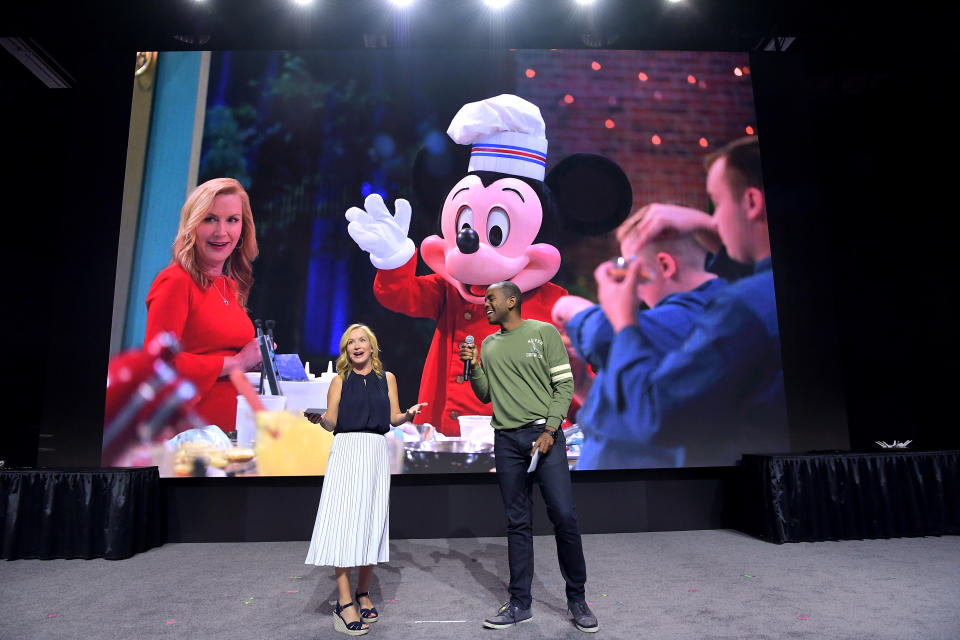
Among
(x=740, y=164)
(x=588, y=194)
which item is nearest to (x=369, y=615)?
(x=588, y=194)

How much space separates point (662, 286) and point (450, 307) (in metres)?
1.56

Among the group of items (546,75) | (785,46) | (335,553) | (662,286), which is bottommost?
(335,553)

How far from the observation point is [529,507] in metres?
2.30

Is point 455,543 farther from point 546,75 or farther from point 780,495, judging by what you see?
point 546,75

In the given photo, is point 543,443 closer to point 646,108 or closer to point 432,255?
point 432,255

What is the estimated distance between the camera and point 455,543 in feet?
12.4

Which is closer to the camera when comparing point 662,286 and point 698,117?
point 662,286

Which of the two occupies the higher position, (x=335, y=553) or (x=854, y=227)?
(x=854, y=227)

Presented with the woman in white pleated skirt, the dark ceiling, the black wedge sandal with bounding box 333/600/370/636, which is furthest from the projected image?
the black wedge sandal with bounding box 333/600/370/636

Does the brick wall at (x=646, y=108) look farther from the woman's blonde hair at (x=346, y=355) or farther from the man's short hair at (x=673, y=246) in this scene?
the woman's blonde hair at (x=346, y=355)

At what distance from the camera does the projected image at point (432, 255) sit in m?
3.98

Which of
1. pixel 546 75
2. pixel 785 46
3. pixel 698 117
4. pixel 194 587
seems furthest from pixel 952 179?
pixel 194 587

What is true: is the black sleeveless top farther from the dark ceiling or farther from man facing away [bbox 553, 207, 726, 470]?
the dark ceiling

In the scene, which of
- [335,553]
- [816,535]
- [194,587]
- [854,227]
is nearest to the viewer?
[335,553]
